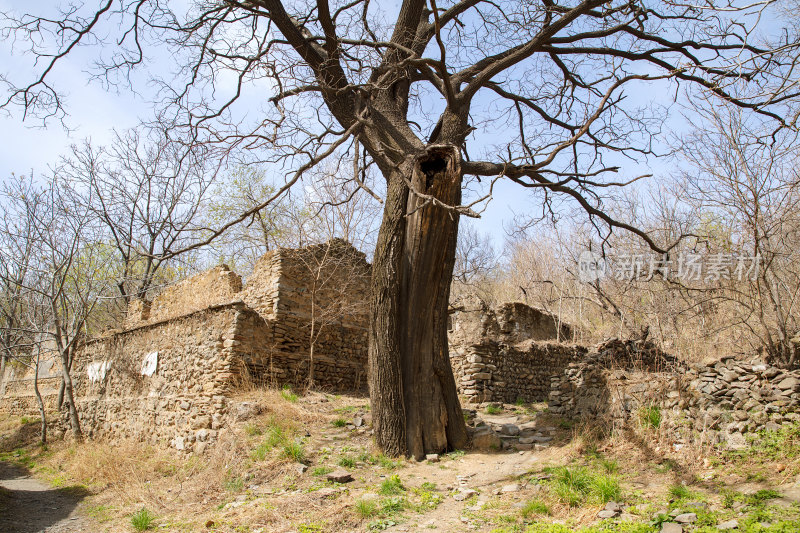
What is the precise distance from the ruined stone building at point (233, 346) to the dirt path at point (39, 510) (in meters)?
2.04

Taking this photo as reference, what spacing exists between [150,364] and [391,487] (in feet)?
30.5

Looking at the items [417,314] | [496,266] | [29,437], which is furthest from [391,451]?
[496,266]

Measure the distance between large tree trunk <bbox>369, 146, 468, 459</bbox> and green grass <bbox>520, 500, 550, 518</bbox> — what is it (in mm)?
2176

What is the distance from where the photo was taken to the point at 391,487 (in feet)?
19.1

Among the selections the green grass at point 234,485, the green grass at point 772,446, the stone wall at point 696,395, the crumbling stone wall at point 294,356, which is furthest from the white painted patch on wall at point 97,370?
the green grass at point 772,446

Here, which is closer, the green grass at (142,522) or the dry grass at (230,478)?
the dry grass at (230,478)

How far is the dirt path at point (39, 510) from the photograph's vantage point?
7.21 meters

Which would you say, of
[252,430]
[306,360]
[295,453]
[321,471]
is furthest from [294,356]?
[321,471]

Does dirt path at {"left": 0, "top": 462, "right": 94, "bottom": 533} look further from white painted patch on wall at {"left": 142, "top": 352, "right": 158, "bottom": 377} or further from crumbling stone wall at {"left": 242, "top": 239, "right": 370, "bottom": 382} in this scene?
crumbling stone wall at {"left": 242, "top": 239, "right": 370, "bottom": 382}

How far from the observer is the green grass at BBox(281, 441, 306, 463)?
23.7 feet

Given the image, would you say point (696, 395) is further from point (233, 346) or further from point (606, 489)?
point (233, 346)

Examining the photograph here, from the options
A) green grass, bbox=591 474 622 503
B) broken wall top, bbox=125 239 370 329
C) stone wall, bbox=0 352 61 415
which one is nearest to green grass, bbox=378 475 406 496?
green grass, bbox=591 474 622 503

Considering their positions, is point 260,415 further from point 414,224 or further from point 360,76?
point 360,76

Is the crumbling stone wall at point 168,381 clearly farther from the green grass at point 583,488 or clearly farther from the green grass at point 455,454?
the green grass at point 583,488
